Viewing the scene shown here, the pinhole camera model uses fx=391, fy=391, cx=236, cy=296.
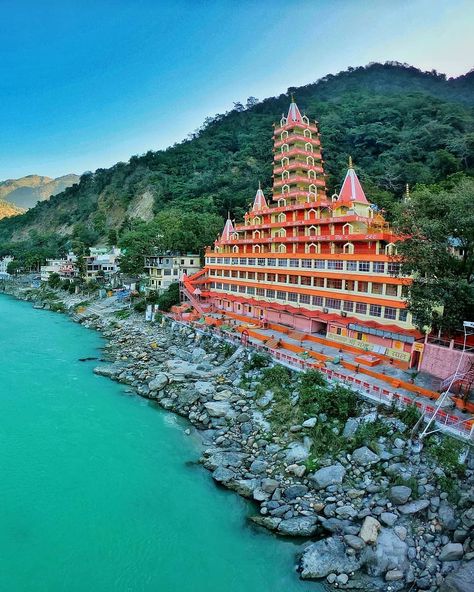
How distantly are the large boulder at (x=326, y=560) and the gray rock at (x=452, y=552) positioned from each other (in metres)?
2.20

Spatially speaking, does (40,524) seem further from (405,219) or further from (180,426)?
(405,219)

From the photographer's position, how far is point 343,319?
24359mm

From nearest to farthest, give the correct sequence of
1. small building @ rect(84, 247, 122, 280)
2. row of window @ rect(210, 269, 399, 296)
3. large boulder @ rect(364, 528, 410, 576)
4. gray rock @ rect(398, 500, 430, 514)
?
large boulder @ rect(364, 528, 410, 576) < gray rock @ rect(398, 500, 430, 514) < row of window @ rect(210, 269, 399, 296) < small building @ rect(84, 247, 122, 280)

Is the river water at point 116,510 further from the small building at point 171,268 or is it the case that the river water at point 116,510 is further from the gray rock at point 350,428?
the small building at point 171,268

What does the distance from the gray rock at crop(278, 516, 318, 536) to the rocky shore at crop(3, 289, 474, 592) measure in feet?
0.10

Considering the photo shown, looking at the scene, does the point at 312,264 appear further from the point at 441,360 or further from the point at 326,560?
the point at 326,560

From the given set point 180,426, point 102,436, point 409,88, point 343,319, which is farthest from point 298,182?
point 409,88

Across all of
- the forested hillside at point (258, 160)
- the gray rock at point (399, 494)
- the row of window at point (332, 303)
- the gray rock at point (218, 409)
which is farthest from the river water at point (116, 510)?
the forested hillside at point (258, 160)

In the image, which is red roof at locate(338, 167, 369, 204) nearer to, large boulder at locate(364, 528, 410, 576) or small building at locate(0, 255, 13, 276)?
large boulder at locate(364, 528, 410, 576)

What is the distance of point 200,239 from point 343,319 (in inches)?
1068

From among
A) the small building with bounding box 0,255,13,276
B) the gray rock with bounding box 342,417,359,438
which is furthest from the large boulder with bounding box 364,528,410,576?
the small building with bounding box 0,255,13,276

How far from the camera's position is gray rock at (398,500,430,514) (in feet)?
38.4

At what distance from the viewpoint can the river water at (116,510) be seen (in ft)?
37.7

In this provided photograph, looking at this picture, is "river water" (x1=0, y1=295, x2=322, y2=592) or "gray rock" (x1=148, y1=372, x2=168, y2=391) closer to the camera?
"river water" (x1=0, y1=295, x2=322, y2=592)
